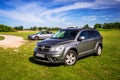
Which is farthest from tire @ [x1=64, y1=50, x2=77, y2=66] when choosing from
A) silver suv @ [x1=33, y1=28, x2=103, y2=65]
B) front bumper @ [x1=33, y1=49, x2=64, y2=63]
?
front bumper @ [x1=33, y1=49, x2=64, y2=63]

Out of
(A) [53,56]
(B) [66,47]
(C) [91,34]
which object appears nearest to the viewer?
(A) [53,56]

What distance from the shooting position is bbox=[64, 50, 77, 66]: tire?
720 centimetres

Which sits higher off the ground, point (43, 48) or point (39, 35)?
point (39, 35)

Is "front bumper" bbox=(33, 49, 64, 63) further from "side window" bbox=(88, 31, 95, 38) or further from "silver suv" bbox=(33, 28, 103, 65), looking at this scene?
"side window" bbox=(88, 31, 95, 38)

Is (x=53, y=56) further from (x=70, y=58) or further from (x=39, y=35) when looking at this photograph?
(x=39, y=35)

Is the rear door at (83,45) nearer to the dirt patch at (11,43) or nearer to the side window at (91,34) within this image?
the side window at (91,34)

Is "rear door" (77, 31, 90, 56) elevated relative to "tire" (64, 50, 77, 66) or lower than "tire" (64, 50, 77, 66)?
elevated

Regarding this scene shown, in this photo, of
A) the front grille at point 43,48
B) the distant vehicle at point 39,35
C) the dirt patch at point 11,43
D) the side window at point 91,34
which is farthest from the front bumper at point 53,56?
the distant vehicle at point 39,35

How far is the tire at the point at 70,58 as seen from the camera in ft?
23.6

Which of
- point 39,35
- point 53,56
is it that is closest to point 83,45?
point 53,56

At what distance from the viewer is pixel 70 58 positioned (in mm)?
7371

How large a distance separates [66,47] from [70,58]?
0.70 m

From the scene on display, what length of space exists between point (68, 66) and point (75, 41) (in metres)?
1.31

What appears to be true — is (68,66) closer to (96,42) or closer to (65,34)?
(65,34)
